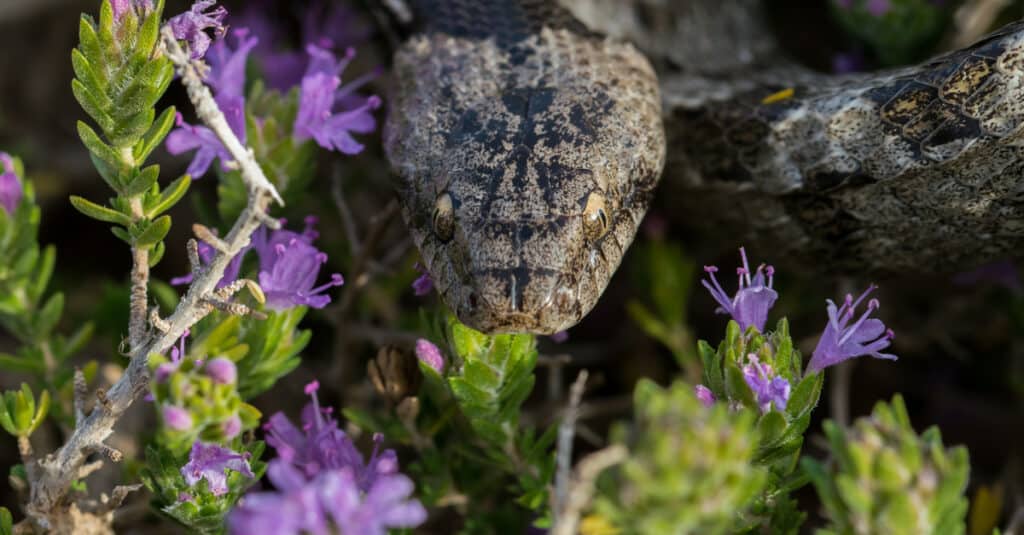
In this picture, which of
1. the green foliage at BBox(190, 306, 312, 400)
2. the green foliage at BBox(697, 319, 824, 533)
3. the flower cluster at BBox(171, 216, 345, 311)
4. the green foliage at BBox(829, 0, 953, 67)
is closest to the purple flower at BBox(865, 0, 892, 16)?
the green foliage at BBox(829, 0, 953, 67)

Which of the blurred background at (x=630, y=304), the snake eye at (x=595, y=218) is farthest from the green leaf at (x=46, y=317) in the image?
the snake eye at (x=595, y=218)

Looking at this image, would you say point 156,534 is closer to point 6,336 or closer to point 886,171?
point 6,336

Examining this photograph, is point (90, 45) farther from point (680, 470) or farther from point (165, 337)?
point (680, 470)

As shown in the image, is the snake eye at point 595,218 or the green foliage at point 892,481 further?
the snake eye at point 595,218

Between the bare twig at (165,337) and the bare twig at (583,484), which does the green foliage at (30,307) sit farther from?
the bare twig at (583,484)

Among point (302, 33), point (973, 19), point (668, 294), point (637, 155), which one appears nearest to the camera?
point (637, 155)

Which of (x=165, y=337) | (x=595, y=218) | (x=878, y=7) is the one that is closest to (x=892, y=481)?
(x=595, y=218)
